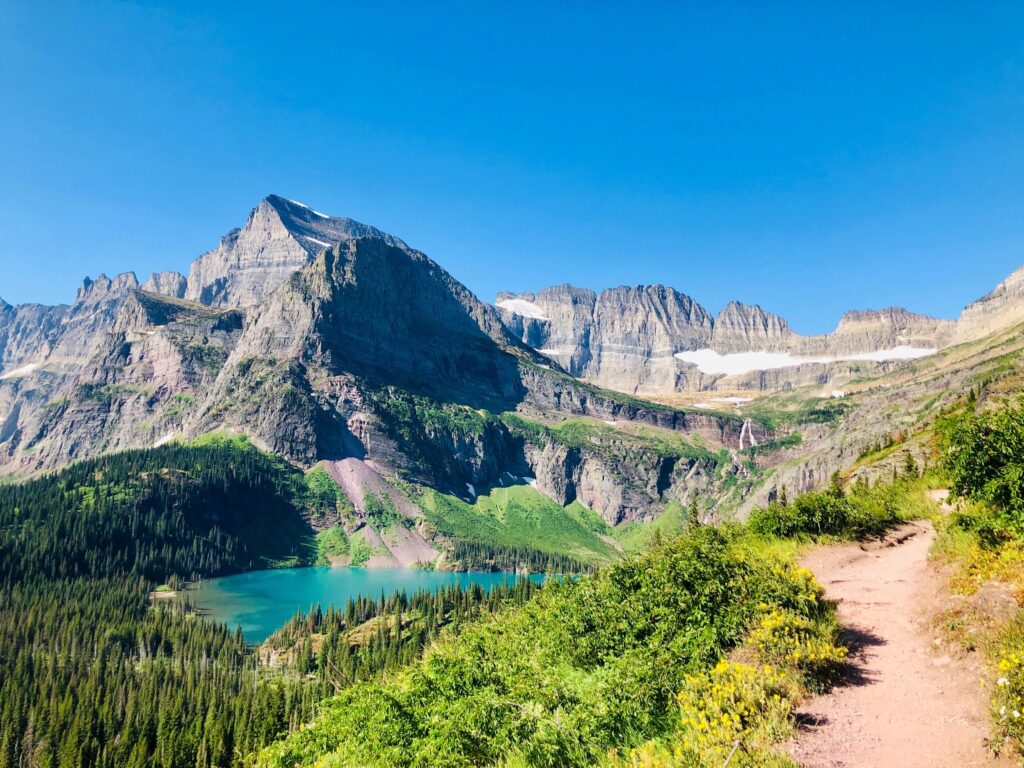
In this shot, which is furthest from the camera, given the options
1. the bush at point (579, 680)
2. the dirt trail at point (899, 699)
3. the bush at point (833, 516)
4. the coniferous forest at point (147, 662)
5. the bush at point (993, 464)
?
the coniferous forest at point (147, 662)

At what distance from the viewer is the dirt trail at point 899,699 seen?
30.6 ft

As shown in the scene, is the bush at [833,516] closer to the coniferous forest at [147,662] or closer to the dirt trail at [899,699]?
the dirt trail at [899,699]

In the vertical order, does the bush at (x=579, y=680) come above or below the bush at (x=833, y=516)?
below

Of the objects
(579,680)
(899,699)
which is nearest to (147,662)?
(579,680)

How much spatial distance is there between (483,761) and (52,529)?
23744 centimetres

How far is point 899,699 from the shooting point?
1095 centimetres

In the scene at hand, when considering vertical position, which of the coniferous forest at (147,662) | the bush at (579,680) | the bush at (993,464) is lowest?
the coniferous forest at (147,662)

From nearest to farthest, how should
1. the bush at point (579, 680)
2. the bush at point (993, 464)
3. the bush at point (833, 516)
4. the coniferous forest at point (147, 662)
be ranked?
1. the bush at point (579, 680)
2. the bush at point (993, 464)
3. the bush at point (833, 516)
4. the coniferous forest at point (147, 662)

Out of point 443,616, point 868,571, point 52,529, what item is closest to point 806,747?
point 868,571

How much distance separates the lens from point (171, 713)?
290 feet

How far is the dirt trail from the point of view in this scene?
9.33 metres

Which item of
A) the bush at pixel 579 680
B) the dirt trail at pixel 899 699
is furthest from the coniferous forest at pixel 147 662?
the dirt trail at pixel 899 699

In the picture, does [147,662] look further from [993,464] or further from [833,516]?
[993,464]

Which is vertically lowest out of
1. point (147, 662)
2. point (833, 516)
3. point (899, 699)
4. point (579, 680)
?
point (147, 662)
